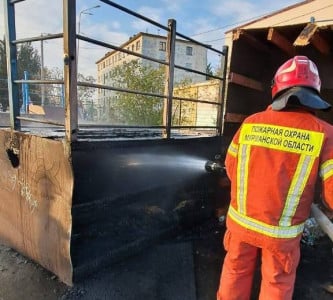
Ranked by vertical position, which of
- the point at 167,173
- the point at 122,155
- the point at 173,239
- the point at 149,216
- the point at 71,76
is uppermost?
the point at 71,76

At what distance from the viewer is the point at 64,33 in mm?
2229

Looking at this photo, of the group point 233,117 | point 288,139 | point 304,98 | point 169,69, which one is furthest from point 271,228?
point 233,117

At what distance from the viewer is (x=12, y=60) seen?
287 centimetres

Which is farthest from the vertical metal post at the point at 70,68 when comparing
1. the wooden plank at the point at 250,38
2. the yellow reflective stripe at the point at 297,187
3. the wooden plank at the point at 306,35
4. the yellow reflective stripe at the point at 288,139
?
the wooden plank at the point at 250,38

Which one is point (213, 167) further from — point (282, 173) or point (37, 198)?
point (37, 198)

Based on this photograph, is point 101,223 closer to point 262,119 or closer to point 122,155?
point 122,155

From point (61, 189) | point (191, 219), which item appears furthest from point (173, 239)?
point (61, 189)

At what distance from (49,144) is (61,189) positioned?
38 centimetres

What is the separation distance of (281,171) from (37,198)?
207 centimetres

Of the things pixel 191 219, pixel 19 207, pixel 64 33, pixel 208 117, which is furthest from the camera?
pixel 208 117

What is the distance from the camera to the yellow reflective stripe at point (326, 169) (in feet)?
6.00

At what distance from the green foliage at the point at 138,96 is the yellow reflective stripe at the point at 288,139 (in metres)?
7.73

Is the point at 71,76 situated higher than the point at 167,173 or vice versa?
the point at 71,76

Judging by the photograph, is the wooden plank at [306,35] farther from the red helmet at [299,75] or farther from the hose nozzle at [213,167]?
the hose nozzle at [213,167]
